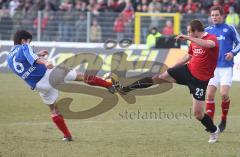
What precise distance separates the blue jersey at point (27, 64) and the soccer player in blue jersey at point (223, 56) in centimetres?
325

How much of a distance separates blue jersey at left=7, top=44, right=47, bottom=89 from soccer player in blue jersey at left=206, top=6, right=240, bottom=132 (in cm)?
325

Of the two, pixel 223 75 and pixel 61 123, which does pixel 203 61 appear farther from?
pixel 61 123

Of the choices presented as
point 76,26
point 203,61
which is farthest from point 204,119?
point 76,26

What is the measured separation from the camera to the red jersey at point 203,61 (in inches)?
439

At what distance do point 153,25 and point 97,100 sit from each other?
415 inches

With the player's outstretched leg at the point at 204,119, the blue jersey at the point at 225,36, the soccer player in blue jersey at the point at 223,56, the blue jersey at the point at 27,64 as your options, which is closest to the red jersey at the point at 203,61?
the player's outstretched leg at the point at 204,119

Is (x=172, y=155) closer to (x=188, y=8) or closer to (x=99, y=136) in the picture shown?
(x=99, y=136)

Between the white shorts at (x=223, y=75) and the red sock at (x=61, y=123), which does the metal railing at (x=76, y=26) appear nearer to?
the white shorts at (x=223, y=75)

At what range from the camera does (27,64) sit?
1141cm

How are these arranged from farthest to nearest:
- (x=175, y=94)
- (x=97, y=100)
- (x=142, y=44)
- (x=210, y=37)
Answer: (x=142, y=44), (x=175, y=94), (x=97, y=100), (x=210, y=37)

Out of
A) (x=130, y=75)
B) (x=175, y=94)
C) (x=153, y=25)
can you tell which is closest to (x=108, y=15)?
(x=153, y=25)

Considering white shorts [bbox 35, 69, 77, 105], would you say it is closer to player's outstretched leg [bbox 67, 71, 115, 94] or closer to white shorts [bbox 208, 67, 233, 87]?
player's outstretched leg [bbox 67, 71, 115, 94]

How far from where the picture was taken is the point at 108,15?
94.0 feet

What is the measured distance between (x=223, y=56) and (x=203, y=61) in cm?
210
